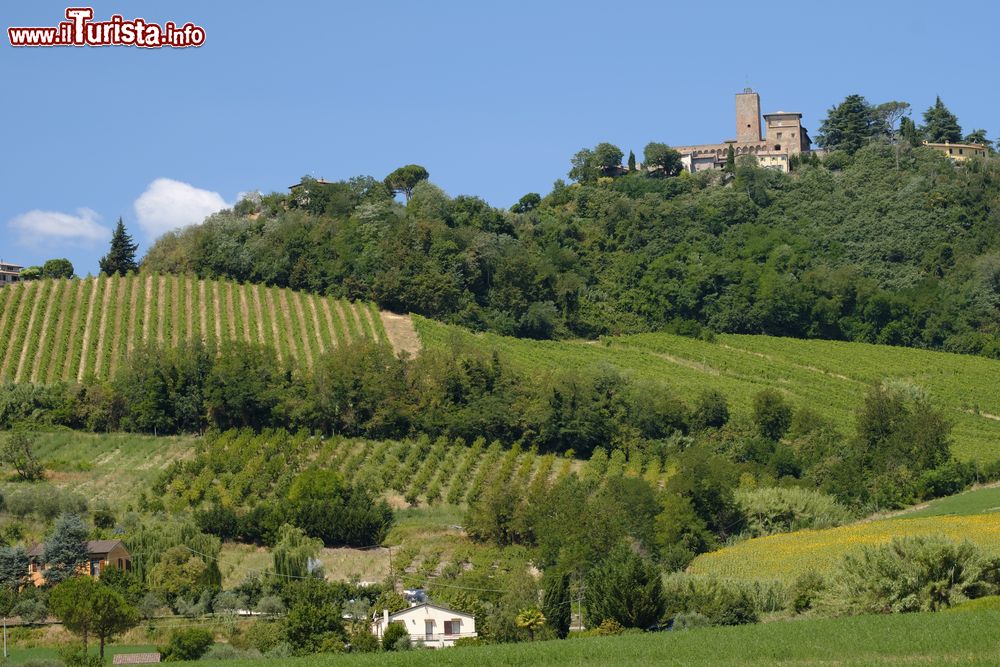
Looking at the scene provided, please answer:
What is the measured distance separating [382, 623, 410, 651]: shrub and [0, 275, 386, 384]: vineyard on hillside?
34.2 metres

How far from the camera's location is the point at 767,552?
5209cm

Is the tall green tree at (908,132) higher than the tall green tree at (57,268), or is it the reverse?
the tall green tree at (908,132)

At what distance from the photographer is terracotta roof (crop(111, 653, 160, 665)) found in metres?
38.2

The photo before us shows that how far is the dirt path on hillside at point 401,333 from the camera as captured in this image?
8288 cm

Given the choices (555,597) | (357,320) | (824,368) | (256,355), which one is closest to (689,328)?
(824,368)

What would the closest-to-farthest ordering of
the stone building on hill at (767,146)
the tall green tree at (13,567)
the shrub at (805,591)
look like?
1. the shrub at (805,591)
2. the tall green tree at (13,567)
3. the stone building on hill at (767,146)

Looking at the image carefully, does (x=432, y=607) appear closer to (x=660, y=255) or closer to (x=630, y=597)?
(x=630, y=597)

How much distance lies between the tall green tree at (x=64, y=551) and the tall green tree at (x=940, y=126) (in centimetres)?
Result: 10410

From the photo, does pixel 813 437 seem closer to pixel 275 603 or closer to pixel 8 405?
pixel 275 603

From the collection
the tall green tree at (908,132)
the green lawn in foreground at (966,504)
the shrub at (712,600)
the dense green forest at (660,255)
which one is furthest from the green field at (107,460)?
the tall green tree at (908,132)

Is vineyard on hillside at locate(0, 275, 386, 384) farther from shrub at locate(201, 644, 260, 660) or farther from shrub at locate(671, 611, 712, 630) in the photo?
shrub at locate(671, 611, 712, 630)

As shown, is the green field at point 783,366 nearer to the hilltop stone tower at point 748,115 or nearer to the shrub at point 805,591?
the shrub at point 805,591

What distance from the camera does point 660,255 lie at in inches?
4141

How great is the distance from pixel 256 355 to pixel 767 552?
30.6 meters
